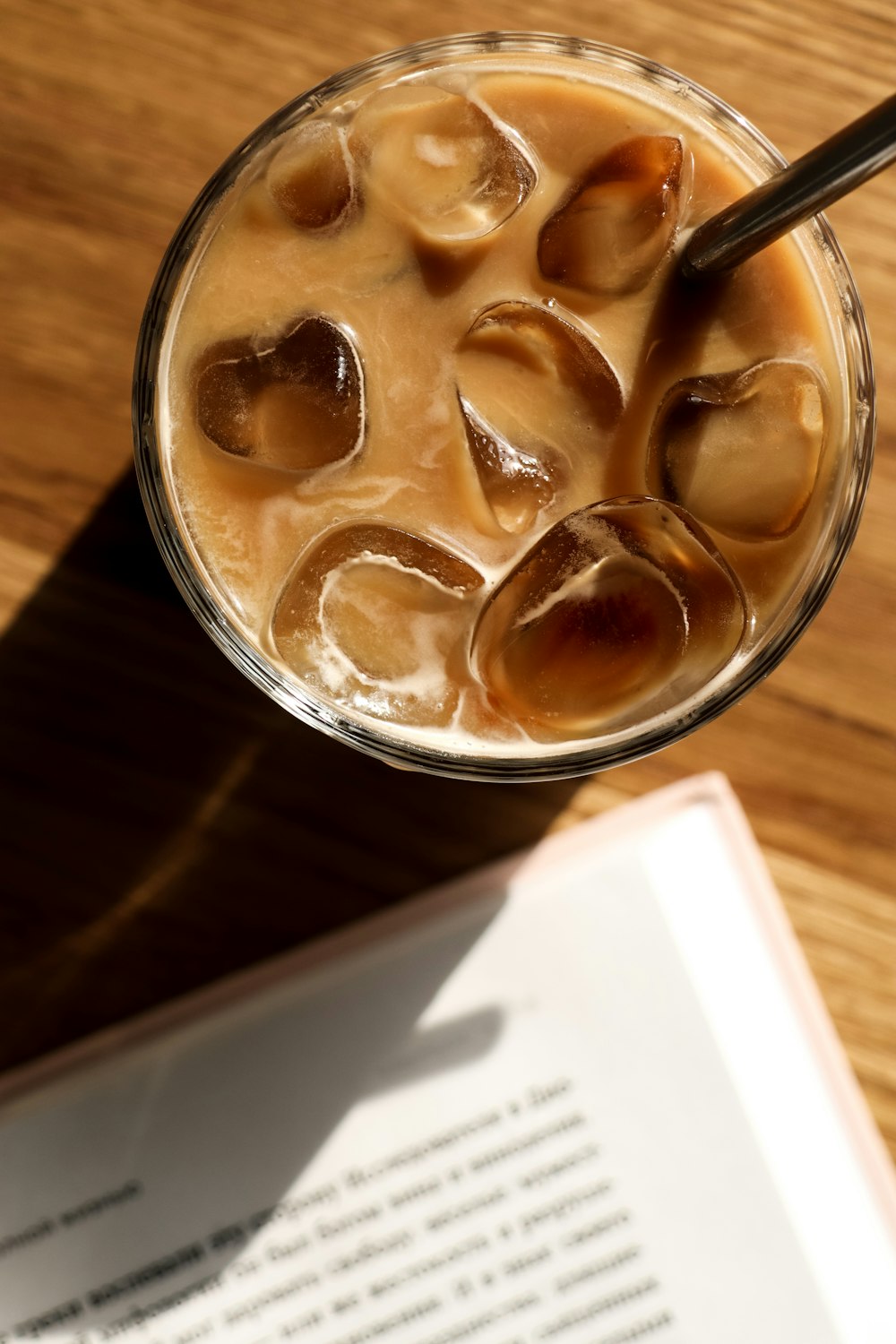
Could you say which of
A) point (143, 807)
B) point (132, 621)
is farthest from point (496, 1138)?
point (132, 621)

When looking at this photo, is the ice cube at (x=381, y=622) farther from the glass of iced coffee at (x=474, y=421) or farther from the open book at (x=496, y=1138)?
the open book at (x=496, y=1138)

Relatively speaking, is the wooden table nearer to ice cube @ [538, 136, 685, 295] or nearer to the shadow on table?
the shadow on table

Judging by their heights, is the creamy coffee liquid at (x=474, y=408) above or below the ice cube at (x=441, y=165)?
below

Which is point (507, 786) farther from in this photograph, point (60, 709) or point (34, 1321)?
point (34, 1321)

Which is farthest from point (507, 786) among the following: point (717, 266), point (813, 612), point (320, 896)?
point (717, 266)

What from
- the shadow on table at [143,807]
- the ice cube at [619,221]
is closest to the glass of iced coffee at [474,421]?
the ice cube at [619,221]

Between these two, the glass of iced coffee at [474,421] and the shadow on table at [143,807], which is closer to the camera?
the glass of iced coffee at [474,421]

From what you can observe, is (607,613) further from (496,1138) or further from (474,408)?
(496,1138)
